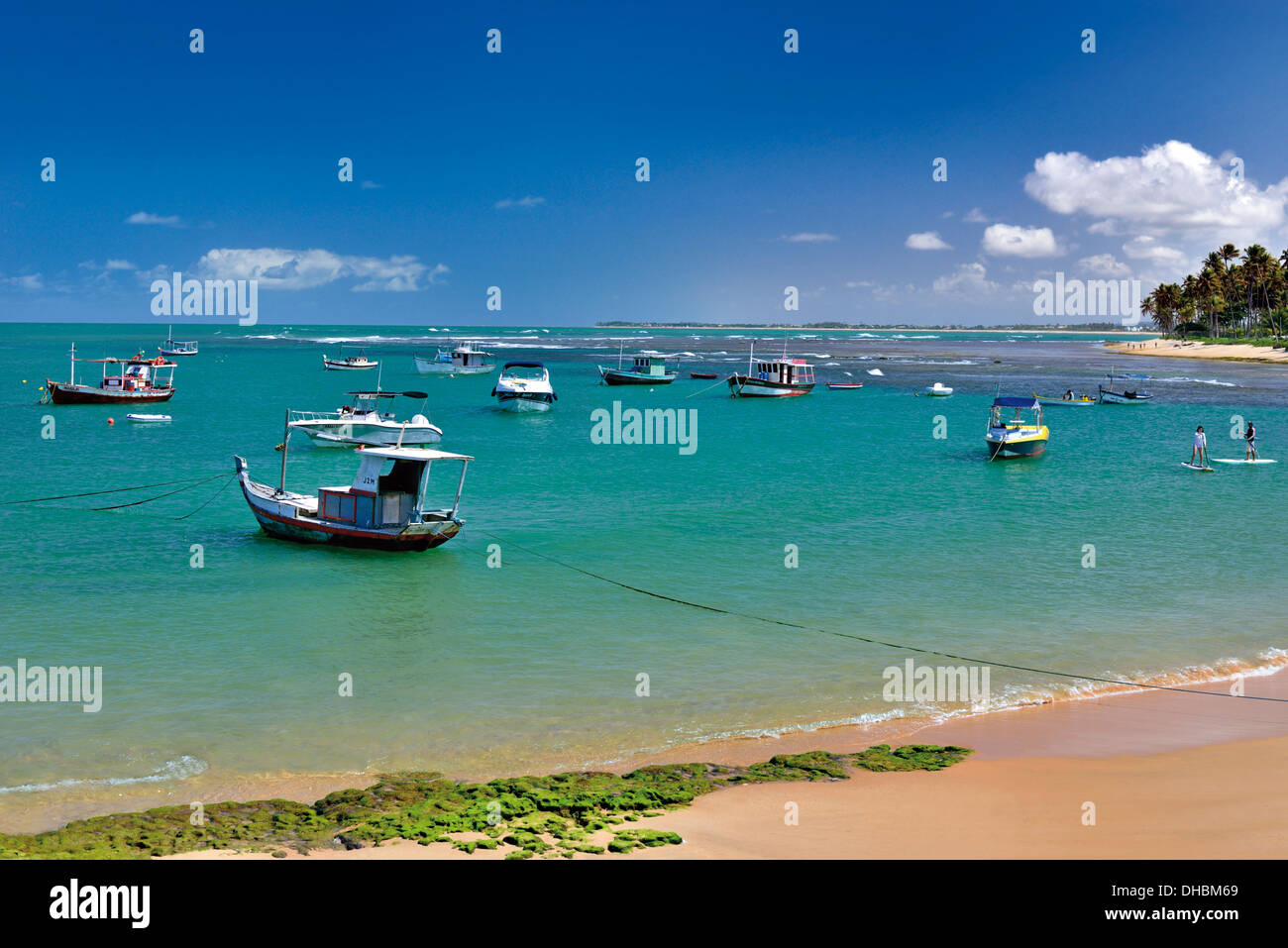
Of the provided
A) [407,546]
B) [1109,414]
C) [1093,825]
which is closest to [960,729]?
[1093,825]

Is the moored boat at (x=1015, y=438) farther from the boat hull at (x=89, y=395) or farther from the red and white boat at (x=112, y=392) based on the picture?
the boat hull at (x=89, y=395)

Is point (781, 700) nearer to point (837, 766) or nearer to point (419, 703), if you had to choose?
point (837, 766)

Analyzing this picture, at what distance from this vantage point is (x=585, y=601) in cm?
2302

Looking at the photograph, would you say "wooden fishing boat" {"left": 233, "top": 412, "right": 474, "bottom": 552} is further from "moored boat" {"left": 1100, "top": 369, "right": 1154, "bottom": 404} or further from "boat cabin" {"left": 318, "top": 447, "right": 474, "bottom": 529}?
"moored boat" {"left": 1100, "top": 369, "right": 1154, "bottom": 404}

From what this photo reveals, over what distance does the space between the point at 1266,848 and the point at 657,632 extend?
12179mm

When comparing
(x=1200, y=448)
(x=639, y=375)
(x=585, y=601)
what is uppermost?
(x=639, y=375)

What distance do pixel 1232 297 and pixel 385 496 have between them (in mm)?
158138

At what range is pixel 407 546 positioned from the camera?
27.0m

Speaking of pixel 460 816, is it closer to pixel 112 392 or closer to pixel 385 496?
pixel 385 496

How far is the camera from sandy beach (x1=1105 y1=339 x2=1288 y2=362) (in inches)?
4953

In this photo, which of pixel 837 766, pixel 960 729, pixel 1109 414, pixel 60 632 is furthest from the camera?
pixel 1109 414

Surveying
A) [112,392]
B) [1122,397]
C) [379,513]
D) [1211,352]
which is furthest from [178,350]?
[1211,352]

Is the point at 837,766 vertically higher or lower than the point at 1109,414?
lower

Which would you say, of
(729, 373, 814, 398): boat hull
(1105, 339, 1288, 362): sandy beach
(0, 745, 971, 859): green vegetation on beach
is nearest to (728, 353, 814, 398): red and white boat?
(729, 373, 814, 398): boat hull
